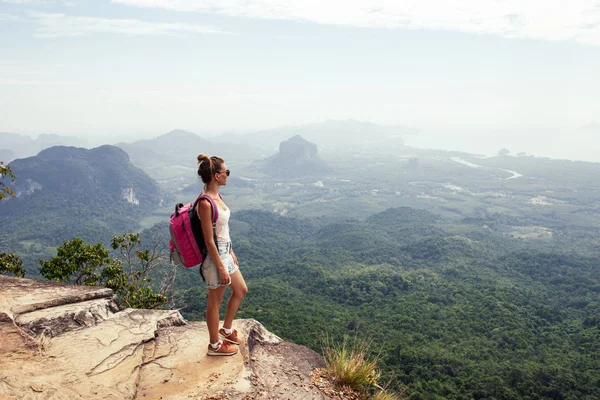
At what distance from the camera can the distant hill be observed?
89.2m

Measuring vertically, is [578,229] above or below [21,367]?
below

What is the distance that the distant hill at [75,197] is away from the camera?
89.2 metres

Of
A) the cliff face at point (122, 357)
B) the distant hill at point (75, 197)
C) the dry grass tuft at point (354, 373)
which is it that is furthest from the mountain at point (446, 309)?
the distant hill at point (75, 197)

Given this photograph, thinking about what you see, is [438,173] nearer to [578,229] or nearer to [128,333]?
[578,229]

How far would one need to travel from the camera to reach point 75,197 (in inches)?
4392

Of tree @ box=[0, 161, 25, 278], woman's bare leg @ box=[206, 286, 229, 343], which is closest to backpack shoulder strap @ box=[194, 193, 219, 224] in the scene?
woman's bare leg @ box=[206, 286, 229, 343]

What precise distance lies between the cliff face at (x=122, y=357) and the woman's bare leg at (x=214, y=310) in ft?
1.18

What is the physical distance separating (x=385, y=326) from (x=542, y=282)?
29.5m

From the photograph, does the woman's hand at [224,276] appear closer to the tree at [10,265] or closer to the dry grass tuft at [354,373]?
the dry grass tuft at [354,373]

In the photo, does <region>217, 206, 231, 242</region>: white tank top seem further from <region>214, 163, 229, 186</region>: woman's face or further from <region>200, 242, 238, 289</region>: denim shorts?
<region>214, 163, 229, 186</region>: woman's face

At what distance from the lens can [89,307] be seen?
573 centimetres

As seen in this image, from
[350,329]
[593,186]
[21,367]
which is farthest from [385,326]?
[593,186]

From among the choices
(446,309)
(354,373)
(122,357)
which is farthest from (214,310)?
(446,309)

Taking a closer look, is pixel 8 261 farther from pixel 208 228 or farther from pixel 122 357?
pixel 208 228
